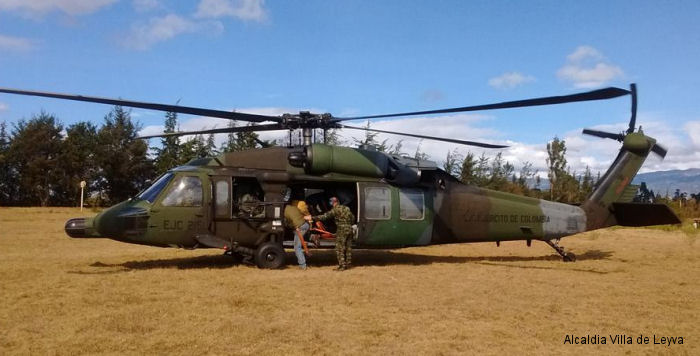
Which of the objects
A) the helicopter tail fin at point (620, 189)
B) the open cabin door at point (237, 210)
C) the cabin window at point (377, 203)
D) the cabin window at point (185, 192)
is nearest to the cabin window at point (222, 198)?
the open cabin door at point (237, 210)

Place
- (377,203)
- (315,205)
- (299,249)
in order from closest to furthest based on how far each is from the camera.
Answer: (299,249)
(377,203)
(315,205)

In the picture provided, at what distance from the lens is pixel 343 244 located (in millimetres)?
11211

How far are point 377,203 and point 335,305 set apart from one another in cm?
448

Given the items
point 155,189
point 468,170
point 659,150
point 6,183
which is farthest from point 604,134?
point 6,183

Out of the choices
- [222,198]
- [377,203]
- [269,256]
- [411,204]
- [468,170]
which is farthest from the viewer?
[468,170]

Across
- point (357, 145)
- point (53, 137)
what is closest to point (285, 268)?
point (357, 145)

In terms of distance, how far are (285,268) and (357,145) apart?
3.27 m

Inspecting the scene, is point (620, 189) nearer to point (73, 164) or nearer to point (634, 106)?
point (634, 106)

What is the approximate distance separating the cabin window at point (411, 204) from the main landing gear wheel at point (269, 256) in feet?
9.33

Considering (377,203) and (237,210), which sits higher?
(377,203)

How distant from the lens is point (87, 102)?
353 inches

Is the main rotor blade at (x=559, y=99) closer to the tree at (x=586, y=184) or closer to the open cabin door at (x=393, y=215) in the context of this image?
the open cabin door at (x=393, y=215)

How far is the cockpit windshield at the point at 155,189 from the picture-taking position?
1083cm

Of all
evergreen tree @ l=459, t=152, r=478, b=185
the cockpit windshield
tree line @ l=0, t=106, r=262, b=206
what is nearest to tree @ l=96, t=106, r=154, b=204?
tree line @ l=0, t=106, r=262, b=206
